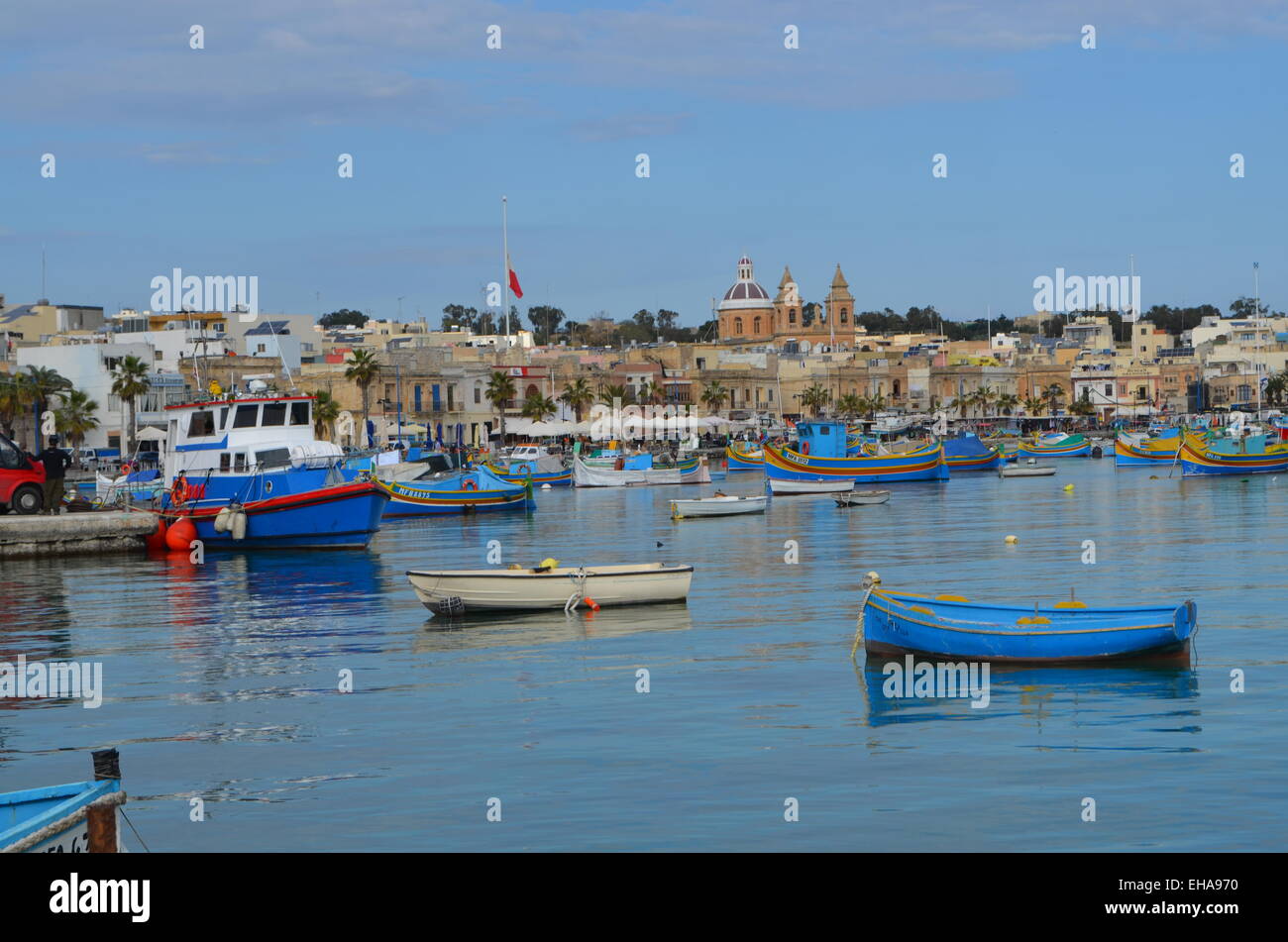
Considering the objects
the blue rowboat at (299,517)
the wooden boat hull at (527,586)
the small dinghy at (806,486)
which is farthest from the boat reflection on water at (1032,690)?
the small dinghy at (806,486)

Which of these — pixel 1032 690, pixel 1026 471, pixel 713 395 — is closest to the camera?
pixel 1032 690

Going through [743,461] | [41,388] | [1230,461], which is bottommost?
[743,461]

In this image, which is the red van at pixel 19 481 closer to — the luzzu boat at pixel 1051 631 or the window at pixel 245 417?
the window at pixel 245 417

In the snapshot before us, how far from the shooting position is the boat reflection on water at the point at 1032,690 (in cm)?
2045

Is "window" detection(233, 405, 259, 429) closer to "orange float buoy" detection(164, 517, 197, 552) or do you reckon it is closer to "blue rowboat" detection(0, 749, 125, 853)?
"orange float buoy" detection(164, 517, 197, 552)

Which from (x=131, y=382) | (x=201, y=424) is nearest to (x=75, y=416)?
(x=131, y=382)

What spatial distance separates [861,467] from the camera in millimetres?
87000

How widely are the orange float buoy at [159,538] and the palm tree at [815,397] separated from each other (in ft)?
341

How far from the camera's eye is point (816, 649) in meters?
25.8

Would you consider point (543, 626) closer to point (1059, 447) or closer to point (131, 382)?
point (131, 382)

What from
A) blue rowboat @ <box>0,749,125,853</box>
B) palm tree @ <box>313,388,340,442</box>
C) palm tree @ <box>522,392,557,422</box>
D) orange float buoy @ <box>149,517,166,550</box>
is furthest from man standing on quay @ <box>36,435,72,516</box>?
palm tree @ <box>522,392,557,422</box>
